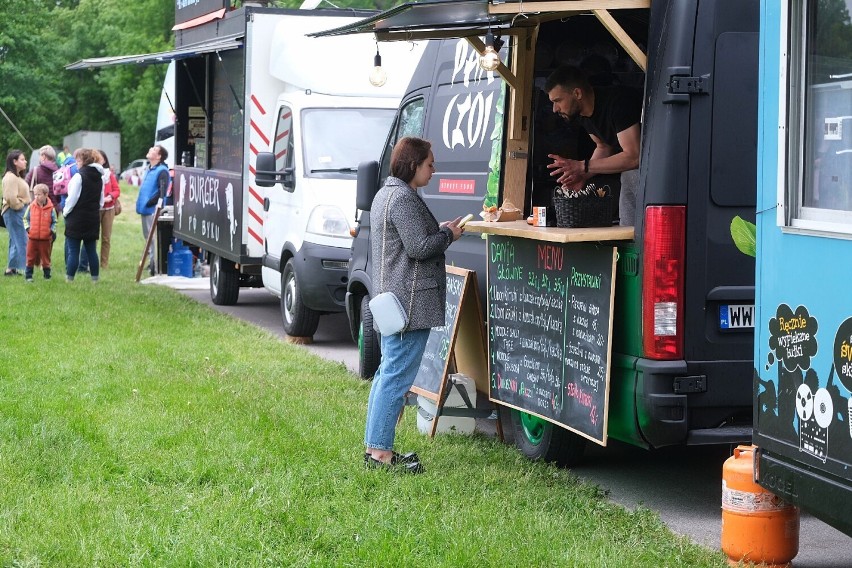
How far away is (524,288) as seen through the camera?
7.04m

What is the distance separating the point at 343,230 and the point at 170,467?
17.6 ft

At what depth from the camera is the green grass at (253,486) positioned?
529 centimetres

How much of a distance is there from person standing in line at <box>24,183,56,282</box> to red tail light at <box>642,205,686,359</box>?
1301cm

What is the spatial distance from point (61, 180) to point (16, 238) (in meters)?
2.71

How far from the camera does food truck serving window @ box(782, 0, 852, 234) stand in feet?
14.7

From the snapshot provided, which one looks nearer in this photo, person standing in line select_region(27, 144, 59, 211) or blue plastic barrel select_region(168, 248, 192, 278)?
blue plastic barrel select_region(168, 248, 192, 278)

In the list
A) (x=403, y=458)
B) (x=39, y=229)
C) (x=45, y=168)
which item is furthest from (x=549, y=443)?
(x=45, y=168)

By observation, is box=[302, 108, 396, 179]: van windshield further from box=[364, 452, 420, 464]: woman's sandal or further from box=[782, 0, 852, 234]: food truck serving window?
box=[782, 0, 852, 234]: food truck serving window

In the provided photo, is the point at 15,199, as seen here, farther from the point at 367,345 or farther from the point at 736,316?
the point at 736,316

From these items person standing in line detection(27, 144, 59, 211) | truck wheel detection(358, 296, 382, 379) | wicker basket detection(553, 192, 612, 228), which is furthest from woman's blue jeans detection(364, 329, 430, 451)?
person standing in line detection(27, 144, 59, 211)

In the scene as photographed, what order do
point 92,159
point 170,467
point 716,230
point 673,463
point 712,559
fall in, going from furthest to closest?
point 92,159, point 673,463, point 170,467, point 716,230, point 712,559

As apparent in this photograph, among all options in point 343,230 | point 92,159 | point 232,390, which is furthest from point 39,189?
point 232,390

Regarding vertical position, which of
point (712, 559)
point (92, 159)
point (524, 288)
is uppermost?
point (92, 159)

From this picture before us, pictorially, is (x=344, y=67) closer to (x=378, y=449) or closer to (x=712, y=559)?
(x=378, y=449)
